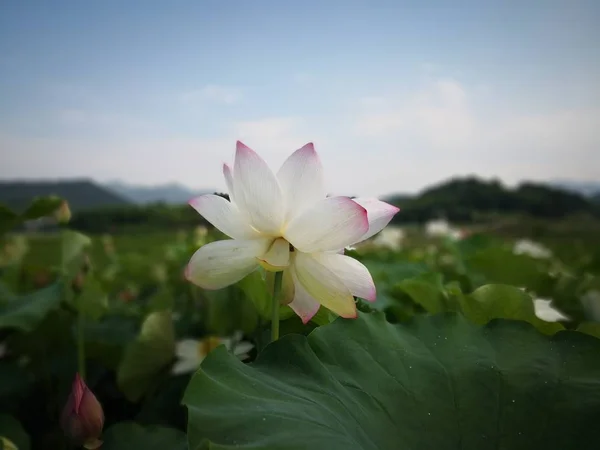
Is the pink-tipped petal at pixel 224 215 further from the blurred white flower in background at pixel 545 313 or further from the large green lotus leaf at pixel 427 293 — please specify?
the blurred white flower in background at pixel 545 313

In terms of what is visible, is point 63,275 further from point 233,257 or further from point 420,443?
point 420,443

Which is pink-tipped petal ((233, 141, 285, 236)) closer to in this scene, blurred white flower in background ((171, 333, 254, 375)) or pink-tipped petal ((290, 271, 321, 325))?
pink-tipped petal ((290, 271, 321, 325))

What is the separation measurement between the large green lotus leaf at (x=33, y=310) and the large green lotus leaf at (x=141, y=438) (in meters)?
0.34

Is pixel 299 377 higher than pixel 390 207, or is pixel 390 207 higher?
pixel 390 207

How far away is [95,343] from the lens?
36.3 inches

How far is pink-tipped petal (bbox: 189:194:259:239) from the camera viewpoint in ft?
1.59

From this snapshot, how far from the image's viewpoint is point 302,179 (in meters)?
0.49

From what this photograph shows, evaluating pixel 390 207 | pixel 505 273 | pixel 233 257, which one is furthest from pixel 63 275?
pixel 505 273

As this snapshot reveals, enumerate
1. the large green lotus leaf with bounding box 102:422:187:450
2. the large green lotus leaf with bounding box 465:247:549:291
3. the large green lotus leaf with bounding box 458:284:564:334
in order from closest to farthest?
the large green lotus leaf with bounding box 102:422:187:450 → the large green lotus leaf with bounding box 458:284:564:334 → the large green lotus leaf with bounding box 465:247:549:291

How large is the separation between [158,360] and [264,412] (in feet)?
1.45

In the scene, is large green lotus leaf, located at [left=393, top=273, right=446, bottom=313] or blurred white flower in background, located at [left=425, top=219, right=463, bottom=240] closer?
large green lotus leaf, located at [left=393, top=273, right=446, bottom=313]

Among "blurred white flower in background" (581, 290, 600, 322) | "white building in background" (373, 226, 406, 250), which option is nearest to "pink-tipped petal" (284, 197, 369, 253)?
"blurred white flower in background" (581, 290, 600, 322)

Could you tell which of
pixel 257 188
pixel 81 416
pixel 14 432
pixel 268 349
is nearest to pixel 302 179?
pixel 257 188

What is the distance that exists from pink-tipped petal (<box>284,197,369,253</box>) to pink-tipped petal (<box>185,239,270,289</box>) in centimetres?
4
